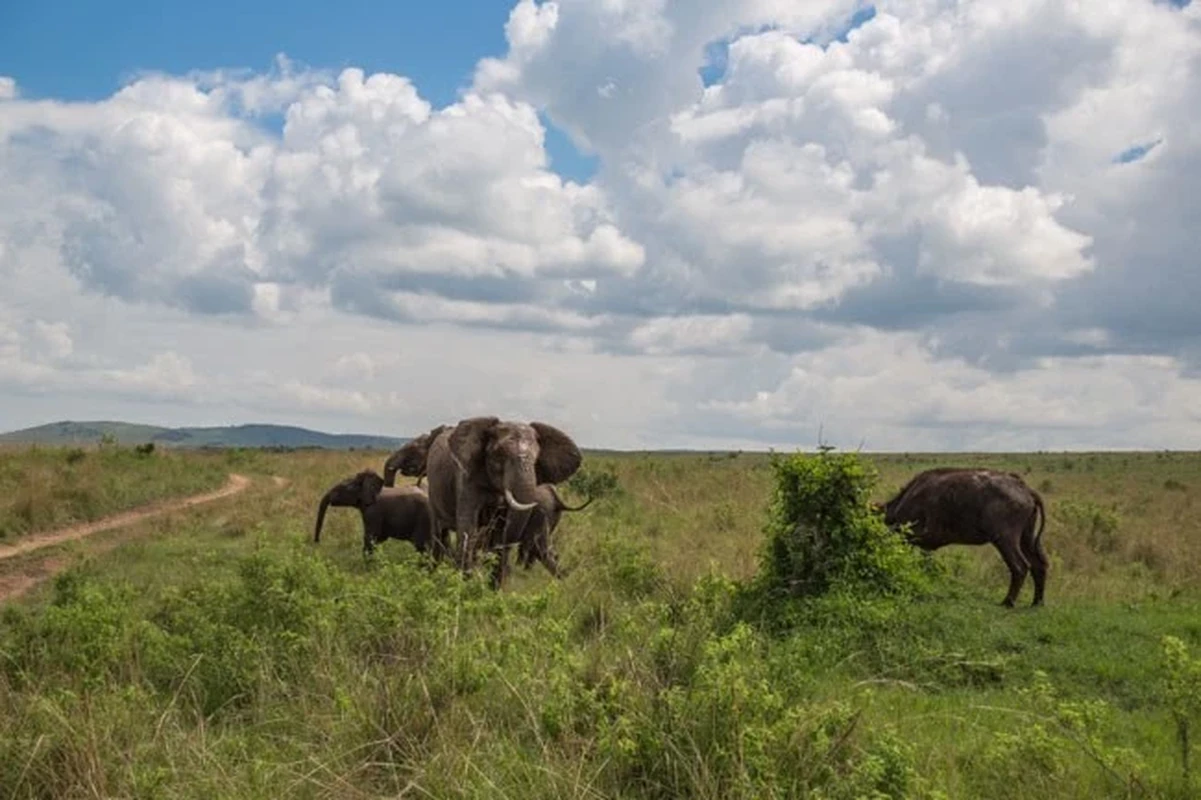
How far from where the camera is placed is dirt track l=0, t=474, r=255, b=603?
50.1 ft

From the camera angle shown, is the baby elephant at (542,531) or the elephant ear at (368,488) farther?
the elephant ear at (368,488)

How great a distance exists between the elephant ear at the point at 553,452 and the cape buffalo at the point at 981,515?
416 centimetres

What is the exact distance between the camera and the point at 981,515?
12.9 meters

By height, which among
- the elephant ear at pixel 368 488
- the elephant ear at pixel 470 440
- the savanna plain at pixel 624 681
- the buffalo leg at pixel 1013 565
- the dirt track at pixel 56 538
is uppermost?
the elephant ear at pixel 470 440

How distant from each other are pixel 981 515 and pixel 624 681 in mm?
7830

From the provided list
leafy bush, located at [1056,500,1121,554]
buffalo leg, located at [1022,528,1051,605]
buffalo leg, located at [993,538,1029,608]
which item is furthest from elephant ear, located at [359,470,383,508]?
leafy bush, located at [1056,500,1121,554]

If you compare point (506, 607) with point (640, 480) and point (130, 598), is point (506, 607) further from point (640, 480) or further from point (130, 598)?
point (640, 480)

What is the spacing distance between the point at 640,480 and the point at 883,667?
82.6ft

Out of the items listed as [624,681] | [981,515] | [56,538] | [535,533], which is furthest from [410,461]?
[624,681]

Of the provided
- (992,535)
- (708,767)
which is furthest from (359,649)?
(992,535)

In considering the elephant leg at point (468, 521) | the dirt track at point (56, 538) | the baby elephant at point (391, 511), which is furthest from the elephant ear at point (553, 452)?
the dirt track at point (56, 538)

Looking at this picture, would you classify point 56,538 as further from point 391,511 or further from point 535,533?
point 535,533

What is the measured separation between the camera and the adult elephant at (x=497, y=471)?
13156 mm

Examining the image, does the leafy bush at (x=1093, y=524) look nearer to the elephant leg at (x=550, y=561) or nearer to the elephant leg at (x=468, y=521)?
the elephant leg at (x=550, y=561)
